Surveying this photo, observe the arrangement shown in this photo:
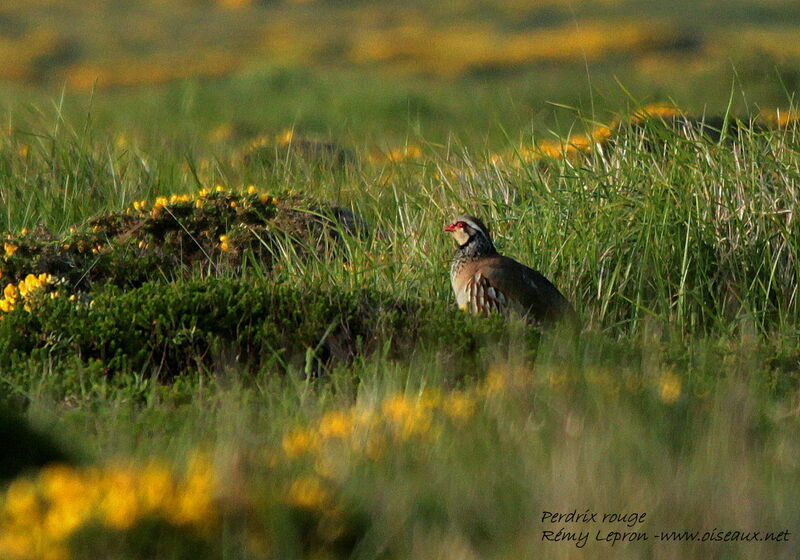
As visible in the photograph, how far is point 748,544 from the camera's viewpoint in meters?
3.06

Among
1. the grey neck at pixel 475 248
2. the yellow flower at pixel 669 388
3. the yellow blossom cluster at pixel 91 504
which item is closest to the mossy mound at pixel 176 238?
the grey neck at pixel 475 248

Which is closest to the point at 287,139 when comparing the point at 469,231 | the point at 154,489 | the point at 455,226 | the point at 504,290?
the point at 455,226

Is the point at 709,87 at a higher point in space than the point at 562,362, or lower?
higher

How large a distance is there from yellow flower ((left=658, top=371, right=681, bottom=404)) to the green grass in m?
0.02

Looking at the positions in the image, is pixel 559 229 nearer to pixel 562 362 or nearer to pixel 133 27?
pixel 562 362

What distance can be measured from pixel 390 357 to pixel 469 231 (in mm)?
1265

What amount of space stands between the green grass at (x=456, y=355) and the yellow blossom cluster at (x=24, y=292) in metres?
0.28

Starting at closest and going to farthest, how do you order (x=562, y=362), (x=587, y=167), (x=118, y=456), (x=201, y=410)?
(x=118, y=456)
(x=201, y=410)
(x=562, y=362)
(x=587, y=167)

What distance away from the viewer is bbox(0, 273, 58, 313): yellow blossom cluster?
18.9 feet

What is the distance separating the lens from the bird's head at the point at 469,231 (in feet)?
20.4

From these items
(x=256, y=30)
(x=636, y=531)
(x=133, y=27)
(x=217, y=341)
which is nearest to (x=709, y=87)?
(x=217, y=341)

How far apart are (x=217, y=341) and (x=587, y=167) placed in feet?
9.21

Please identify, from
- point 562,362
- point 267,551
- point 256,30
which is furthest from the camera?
point 256,30

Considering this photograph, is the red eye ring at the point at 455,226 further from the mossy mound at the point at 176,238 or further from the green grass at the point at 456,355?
the mossy mound at the point at 176,238
